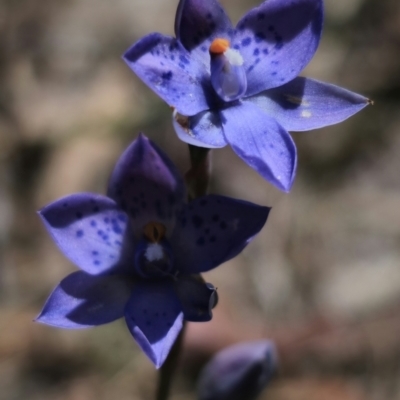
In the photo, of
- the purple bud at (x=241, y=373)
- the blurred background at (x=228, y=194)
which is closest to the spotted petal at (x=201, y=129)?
the purple bud at (x=241, y=373)

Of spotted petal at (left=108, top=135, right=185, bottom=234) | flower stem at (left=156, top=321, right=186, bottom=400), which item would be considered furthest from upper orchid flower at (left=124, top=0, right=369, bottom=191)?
flower stem at (left=156, top=321, right=186, bottom=400)

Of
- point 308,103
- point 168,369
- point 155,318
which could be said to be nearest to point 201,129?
point 308,103

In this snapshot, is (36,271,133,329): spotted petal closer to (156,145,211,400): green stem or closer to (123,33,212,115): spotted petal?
(156,145,211,400): green stem

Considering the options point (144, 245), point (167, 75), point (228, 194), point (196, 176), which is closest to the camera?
point (167, 75)

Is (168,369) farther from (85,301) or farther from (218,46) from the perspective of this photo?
(218,46)

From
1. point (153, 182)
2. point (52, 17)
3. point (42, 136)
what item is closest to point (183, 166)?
point (42, 136)

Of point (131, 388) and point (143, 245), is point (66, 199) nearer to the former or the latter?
point (143, 245)

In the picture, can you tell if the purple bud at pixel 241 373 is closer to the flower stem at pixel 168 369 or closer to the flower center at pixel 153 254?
the flower stem at pixel 168 369
